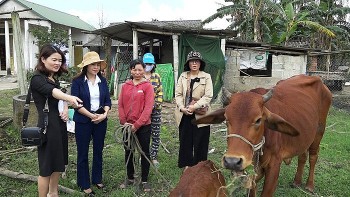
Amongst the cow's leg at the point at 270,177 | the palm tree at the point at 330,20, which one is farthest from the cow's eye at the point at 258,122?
the palm tree at the point at 330,20

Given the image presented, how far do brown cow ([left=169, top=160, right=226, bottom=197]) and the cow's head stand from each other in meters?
0.40

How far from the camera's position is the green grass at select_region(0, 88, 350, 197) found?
4691 mm

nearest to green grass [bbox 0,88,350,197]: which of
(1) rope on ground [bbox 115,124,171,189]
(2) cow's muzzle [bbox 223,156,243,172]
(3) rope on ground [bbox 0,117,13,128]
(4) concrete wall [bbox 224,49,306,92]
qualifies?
(3) rope on ground [bbox 0,117,13,128]

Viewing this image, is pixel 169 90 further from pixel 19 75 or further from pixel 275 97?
pixel 275 97

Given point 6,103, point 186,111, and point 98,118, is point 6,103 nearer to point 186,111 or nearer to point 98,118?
point 98,118

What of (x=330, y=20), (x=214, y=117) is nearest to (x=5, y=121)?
(x=214, y=117)

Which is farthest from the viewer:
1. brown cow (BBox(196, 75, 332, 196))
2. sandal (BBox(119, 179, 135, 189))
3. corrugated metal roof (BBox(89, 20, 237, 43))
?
corrugated metal roof (BBox(89, 20, 237, 43))

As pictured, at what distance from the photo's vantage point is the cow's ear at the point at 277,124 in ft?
10.3

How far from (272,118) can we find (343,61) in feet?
94.3

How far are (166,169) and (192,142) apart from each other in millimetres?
759

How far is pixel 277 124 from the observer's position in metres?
3.19

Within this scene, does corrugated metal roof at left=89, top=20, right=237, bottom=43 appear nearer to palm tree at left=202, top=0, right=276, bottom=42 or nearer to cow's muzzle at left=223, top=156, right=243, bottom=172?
palm tree at left=202, top=0, right=276, bottom=42

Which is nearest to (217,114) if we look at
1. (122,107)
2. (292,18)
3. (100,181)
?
(122,107)

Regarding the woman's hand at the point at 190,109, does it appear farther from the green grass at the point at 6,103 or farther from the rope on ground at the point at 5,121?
the green grass at the point at 6,103
